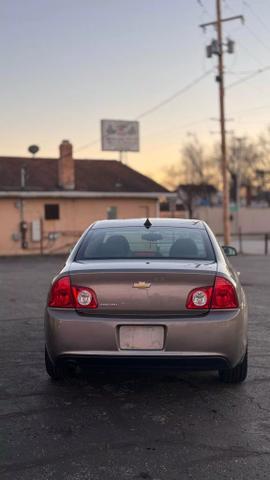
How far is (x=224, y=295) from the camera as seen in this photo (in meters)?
4.53

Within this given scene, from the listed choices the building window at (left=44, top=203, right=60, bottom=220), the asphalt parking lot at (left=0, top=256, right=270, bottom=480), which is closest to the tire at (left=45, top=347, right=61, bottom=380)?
the asphalt parking lot at (left=0, top=256, right=270, bottom=480)

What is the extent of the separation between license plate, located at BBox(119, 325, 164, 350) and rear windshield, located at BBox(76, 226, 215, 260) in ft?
2.88

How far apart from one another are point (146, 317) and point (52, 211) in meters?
25.3

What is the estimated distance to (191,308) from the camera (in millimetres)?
4453

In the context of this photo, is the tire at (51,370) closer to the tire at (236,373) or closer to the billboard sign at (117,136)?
the tire at (236,373)

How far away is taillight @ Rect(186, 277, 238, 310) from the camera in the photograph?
446 centimetres

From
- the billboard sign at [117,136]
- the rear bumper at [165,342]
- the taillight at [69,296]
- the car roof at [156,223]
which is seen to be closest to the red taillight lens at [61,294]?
the taillight at [69,296]

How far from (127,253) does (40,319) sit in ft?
12.1

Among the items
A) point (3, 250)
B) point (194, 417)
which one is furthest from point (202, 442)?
point (3, 250)

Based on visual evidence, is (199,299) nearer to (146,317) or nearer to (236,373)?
(146,317)

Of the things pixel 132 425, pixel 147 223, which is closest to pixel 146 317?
pixel 132 425

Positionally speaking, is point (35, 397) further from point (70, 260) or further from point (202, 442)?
point (202, 442)

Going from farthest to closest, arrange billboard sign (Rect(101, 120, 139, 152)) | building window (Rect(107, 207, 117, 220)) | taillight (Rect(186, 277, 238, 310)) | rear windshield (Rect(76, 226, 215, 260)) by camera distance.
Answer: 1. billboard sign (Rect(101, 120, 139, 152))
2. building window (Rect(107, 207, 117, 220))
3. rear windshield (Rect(76, 226, 215, 260))
4. taillight (Rect(186, 277, 238, 310))

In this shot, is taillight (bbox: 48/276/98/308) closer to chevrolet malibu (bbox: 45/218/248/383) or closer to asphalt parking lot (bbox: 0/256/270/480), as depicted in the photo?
chevrolet malibu (bbox: 45/218/248/383)
